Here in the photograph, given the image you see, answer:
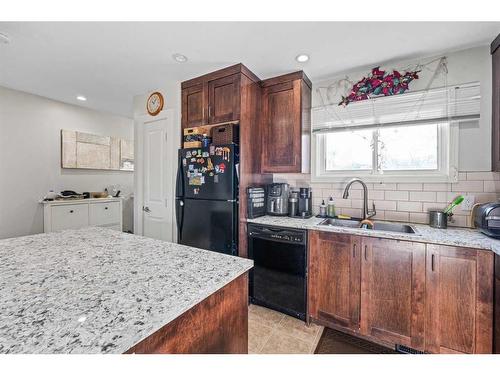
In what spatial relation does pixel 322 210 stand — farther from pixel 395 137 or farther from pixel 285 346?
pixel 285 346

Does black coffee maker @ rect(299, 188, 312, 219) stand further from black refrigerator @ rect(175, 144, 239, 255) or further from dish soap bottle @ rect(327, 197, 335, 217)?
black refrigerator @ rect(175, 144, 239, 255)

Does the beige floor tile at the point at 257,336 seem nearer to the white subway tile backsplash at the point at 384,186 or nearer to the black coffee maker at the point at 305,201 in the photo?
the black coffee maker at the point at 305,201

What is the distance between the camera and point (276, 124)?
246 cm

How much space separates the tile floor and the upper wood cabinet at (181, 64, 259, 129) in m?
1.91

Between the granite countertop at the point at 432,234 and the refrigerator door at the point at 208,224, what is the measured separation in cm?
29

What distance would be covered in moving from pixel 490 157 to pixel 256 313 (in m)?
2.39

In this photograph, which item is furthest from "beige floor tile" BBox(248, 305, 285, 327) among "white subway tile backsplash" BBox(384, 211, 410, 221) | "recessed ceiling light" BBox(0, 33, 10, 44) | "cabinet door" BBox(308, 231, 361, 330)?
"recessed ceiling light" BBox(0, 33, 10, 44)

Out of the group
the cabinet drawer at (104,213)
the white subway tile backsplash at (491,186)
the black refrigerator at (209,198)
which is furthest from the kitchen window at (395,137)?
the cabinet drawer at (104,213)

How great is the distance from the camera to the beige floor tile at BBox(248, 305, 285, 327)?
204cm

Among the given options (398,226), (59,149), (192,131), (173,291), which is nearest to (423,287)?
(398,226)

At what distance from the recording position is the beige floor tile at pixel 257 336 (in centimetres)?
174

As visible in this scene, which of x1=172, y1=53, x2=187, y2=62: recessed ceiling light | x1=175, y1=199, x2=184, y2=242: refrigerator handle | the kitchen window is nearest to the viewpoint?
the kitchen window

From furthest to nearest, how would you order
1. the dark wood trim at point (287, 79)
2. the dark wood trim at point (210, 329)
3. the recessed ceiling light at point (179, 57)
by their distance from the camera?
the dark wood trim at point (287, 79)
the recessed ceiling light at point (179, 57)
the dark wood trim at point (210, 329)

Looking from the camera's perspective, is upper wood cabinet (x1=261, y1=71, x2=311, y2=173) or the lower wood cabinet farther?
upper wood cabinet (x1=261, y1=71, x2=311, y2=173)
